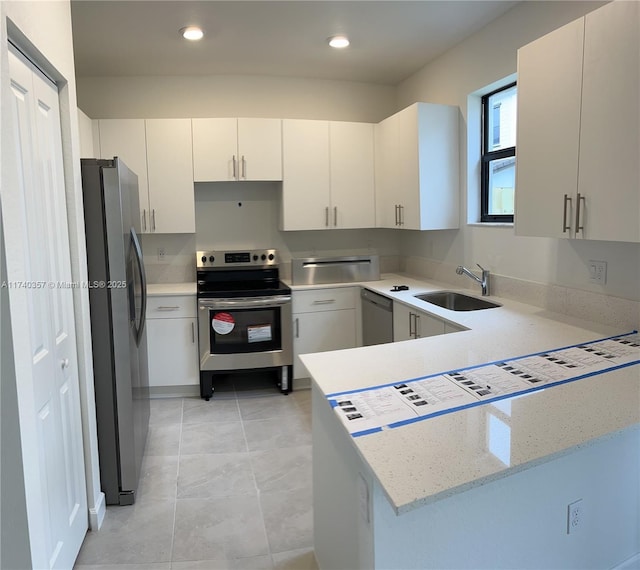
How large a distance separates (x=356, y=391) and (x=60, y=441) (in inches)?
47.3

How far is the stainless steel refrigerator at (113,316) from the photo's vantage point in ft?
7.47

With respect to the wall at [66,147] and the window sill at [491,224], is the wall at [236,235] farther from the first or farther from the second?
the wall at [66,147]

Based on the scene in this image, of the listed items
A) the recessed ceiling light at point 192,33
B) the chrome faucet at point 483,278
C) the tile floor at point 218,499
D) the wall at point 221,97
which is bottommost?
the tile floor at point 218,499

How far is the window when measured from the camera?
3293mm

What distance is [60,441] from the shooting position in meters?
1.91

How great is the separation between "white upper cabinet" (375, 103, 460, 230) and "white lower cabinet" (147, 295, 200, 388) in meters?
1.87

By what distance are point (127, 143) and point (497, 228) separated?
2862 mm

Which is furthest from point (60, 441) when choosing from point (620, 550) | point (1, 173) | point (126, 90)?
point (126, 90)

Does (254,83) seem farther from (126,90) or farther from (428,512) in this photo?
(428,512)

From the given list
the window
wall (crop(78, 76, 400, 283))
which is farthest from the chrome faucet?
wall (crop(78, 76, 400, 283))

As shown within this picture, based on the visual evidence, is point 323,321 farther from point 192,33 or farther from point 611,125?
point 611,125

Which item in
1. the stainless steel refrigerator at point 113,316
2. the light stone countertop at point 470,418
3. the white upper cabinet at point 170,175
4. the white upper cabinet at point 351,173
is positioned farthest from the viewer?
the white upper cabinet at point 351,173

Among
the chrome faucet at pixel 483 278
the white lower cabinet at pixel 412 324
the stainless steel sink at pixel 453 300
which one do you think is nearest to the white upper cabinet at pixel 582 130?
the white lower cabinet at pixel 412 324

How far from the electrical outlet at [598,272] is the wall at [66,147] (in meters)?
2.47
